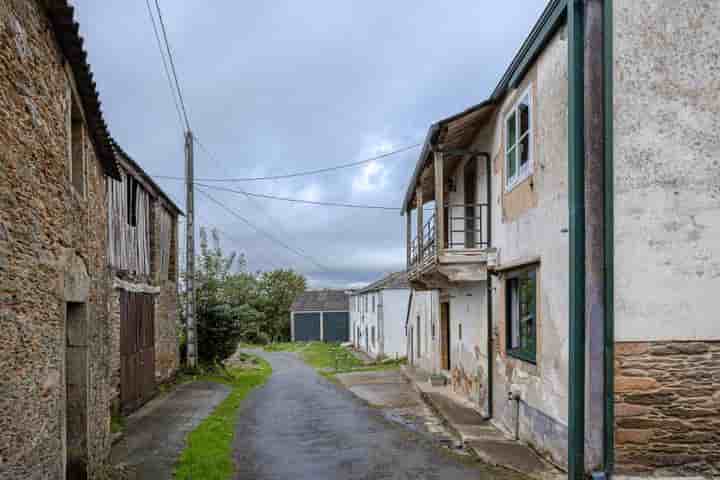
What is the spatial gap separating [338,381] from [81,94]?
1670cm

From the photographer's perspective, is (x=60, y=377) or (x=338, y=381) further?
(x=338, y=381)

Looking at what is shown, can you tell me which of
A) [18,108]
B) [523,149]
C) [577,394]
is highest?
[523,149]

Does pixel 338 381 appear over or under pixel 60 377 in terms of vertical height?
under

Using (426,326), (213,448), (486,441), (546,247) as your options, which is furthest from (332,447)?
(426,326)

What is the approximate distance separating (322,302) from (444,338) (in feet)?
132

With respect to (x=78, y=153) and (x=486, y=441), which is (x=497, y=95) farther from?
(x=78, y=153)

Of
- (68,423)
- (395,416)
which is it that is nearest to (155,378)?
(395,416)

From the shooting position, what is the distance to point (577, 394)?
7.22 metres

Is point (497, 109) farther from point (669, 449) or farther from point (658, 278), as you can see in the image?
point (669, 449)

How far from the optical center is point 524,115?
9.99 metres

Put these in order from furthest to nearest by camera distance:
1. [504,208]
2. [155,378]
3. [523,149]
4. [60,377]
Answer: [155,378]
[504,208]
[523,149]
[60,377]

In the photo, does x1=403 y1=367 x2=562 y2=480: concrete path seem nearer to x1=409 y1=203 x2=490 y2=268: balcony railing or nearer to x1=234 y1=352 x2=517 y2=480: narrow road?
x1=234 y1=352 x2=517 y2=480: narrow road

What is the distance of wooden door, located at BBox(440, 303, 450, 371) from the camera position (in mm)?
17688

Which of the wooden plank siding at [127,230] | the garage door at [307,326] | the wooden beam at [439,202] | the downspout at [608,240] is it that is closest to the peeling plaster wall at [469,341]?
the wooden beam at [439,202]
